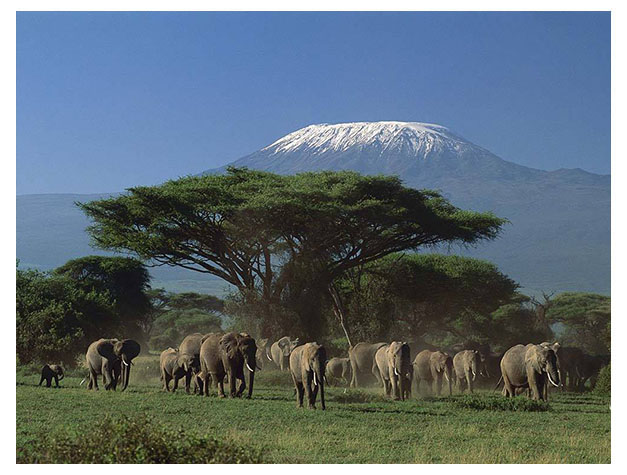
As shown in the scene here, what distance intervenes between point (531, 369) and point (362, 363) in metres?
6.24

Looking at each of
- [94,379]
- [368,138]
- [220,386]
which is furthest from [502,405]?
[368,138]

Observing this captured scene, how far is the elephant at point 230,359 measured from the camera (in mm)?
19781

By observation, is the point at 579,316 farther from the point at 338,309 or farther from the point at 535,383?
the point at 535,383

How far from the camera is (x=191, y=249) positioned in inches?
1203

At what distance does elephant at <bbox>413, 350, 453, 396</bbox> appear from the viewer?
23.1 m

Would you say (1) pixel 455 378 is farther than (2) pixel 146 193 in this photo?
No

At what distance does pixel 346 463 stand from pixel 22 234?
96.8 feet

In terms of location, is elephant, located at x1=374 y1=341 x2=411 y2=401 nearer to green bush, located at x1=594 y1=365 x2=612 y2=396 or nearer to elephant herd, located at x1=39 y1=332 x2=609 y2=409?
elephant herd, located at x1=39 y1=332 x2=609 y2=409

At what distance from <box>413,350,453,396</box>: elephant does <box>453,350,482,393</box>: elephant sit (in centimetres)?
23

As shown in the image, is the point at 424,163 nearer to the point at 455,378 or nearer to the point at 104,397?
the point at 455,378

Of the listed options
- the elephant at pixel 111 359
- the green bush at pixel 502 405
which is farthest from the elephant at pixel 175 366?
the green bush at pixel 502 405
